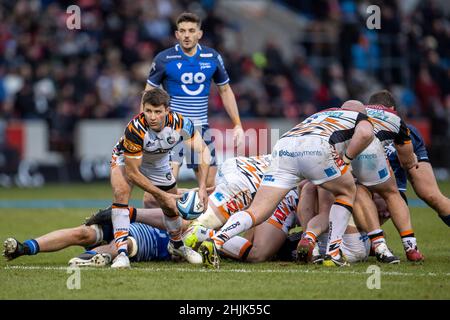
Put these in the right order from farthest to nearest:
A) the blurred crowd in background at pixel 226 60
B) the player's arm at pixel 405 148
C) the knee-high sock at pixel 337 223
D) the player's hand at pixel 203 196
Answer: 1. the blurred crowd in background at pixel 226 60
2. the player's arm at pixel 405 148
3. the player's hand at pixel 203 196
4. the knee-high sock at pixel 337 223

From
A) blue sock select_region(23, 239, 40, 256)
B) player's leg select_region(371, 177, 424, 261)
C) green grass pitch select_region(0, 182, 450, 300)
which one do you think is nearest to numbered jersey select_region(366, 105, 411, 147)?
player's leg select_region(371, 177, 424, 261)

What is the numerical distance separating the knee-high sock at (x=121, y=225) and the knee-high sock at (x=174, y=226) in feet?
1.86

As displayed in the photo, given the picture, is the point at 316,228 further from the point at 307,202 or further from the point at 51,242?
the point at 51,242

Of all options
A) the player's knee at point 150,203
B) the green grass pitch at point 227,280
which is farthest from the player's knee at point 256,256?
the player's knee at point 150,203

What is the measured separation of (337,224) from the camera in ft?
31.5

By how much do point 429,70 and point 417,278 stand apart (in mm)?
18773

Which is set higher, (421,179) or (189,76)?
(189,76)

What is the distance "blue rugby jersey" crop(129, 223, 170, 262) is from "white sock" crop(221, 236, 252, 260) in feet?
2.27

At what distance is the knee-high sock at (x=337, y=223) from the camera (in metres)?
9.60

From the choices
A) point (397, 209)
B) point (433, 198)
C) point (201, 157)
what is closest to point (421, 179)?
point (433, 198)

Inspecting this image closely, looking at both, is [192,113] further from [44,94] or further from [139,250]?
[44,94]

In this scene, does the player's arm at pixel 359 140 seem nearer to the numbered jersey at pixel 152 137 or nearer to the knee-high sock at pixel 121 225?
the numbered jersey at pixel 152 137

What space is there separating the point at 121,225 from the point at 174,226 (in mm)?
696

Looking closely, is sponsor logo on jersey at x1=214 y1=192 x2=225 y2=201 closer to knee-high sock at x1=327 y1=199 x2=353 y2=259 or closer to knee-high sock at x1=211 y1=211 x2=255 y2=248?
knee-high sock at x1=211 y1=211 x2=255 y2=248
